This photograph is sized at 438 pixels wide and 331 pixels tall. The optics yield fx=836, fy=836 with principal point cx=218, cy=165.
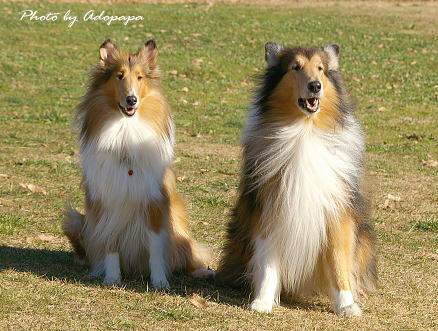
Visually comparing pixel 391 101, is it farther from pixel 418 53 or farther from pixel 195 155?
pixel 195 155

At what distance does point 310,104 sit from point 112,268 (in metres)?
2.11

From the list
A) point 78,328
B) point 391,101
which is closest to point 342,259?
point 78,328

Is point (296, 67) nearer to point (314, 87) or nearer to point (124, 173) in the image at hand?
point (314, 87)

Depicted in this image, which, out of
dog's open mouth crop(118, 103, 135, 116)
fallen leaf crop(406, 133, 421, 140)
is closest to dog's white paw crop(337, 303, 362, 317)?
dog's open mouth crop(118, 103, 135, 116)

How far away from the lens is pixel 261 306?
19.4 feet

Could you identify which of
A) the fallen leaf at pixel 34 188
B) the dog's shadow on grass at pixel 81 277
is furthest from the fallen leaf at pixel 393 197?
the fallen leaf at pixel 34 188

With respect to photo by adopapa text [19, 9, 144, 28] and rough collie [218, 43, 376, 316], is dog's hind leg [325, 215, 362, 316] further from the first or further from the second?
photo by adopapa text [19, 9, 144, 28]

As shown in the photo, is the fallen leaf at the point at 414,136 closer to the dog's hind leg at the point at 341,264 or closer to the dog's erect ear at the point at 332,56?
the dog's erect ear at the point at 332,56

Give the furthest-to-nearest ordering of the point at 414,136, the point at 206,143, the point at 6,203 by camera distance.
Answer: the point at 414,136, the point at 206,143, the point at 6,203

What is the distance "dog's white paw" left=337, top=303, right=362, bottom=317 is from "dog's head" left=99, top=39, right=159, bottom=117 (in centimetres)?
218

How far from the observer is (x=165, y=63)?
20.0 meters

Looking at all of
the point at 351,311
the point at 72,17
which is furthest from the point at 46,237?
the point at 72,17

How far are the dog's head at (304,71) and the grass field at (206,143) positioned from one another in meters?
1.53

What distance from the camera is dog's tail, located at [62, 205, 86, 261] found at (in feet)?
23.2
